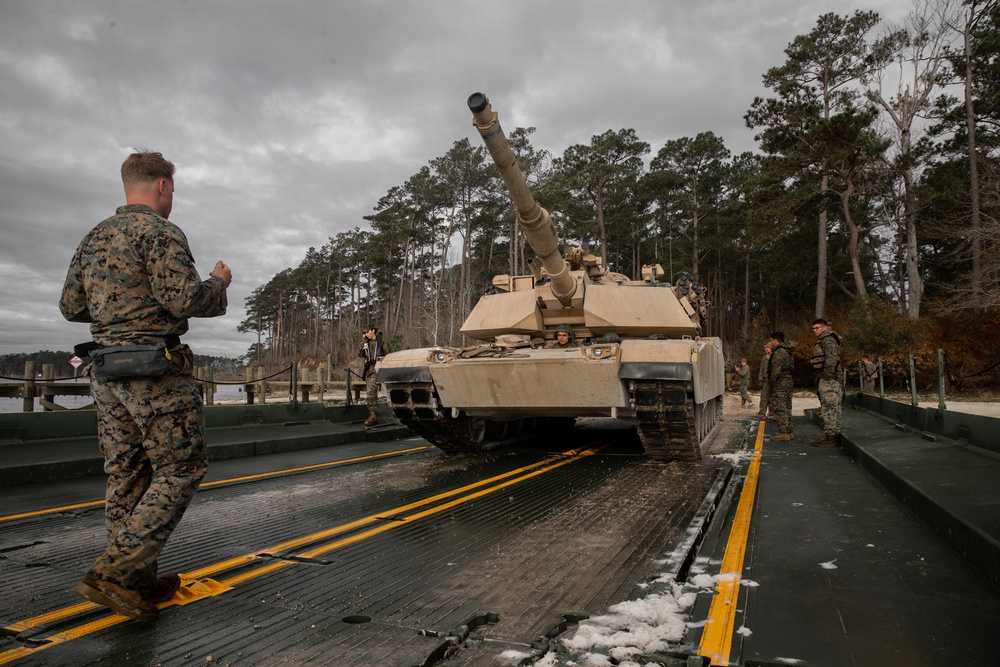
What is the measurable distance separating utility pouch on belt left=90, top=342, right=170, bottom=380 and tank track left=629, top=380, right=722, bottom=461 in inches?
200

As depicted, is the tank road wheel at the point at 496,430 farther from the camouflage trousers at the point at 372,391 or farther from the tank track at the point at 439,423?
the camouflage trousers at the point at 372,391

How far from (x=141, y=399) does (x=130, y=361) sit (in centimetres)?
17

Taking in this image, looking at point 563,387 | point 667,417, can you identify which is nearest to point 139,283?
point 563,387

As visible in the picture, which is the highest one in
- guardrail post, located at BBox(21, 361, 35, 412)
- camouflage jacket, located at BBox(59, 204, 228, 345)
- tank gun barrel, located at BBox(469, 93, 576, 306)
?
tank gun barrel, located at BBox(469, 93, 576, 306)

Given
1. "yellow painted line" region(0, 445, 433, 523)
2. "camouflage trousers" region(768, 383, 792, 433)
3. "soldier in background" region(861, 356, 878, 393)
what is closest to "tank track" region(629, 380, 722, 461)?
"camouflage trousers" region(768, 383, 792, 433)

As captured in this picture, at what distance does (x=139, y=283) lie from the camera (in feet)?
9.29

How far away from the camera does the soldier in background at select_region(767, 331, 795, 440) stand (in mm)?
9969

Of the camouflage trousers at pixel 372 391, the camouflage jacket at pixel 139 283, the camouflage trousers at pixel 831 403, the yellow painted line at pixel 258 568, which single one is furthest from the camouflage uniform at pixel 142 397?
the camouflage trousers at pixel 372 391

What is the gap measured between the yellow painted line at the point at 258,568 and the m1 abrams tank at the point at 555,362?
44.1 inches

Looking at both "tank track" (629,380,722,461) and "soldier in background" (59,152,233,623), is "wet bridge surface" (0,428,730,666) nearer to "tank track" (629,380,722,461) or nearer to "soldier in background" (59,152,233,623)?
"soldier in background" (59,152,233,623)

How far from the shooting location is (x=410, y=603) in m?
3.03

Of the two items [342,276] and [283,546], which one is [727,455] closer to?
[283,546]

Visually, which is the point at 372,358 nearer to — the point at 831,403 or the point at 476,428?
the point at 476,428

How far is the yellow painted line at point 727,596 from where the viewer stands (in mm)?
2443
